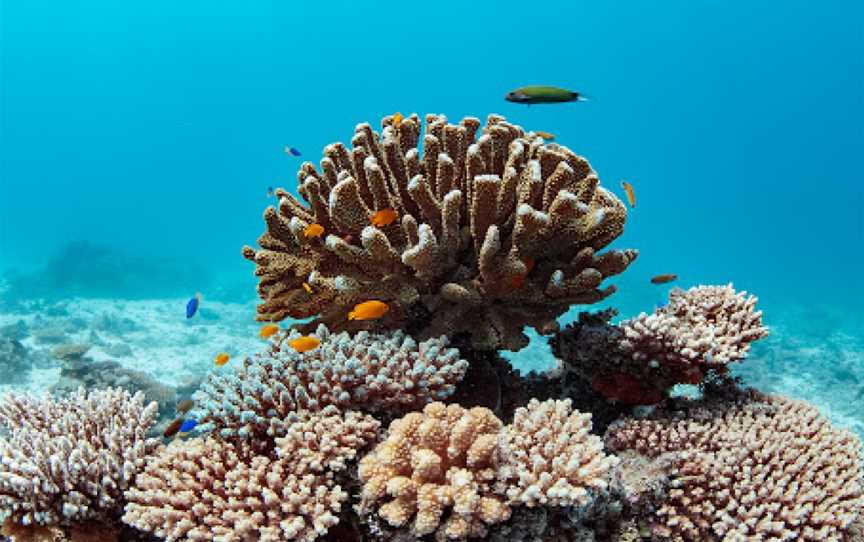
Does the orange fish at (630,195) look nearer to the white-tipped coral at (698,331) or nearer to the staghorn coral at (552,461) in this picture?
the white-tipped coral at (698,331)

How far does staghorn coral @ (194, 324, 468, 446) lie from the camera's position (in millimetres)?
3230

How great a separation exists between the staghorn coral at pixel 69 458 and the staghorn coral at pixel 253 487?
0.59 feet

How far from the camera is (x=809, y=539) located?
3.09 metres

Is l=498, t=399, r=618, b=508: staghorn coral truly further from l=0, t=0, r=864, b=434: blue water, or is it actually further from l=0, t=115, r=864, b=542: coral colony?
l=0, t=0, r=864, b=434: blue water

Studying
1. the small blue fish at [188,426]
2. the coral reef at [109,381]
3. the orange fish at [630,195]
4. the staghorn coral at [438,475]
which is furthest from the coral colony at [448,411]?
the coral reef at [109,381]

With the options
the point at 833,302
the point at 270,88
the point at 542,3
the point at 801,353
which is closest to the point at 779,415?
the point at 801,353

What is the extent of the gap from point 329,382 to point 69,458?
57.8 inches

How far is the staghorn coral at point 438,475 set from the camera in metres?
2.58

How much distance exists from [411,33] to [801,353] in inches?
5812

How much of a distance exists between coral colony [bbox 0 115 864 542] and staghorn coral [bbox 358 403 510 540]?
0.01 metres

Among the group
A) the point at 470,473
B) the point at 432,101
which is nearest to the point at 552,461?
the point at 470,473

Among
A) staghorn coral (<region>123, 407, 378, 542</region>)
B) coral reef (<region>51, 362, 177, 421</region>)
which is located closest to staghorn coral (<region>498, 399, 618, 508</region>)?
staghorn coral (<region>123, 407, 378, 542</region>)

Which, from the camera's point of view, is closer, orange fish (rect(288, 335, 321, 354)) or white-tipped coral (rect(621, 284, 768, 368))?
orange fish (rect(288, 335, 321, 354))

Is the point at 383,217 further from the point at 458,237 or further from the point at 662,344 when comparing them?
the point at 662,344
